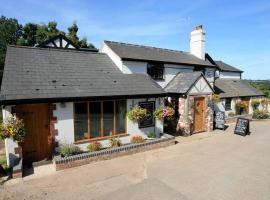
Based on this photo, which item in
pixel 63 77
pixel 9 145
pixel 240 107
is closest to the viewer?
pixel 9 145

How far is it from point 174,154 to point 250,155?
395cm

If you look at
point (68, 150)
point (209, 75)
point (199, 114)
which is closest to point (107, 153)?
point (68, 150)

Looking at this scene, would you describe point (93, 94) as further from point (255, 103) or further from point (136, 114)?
point (255, 103)

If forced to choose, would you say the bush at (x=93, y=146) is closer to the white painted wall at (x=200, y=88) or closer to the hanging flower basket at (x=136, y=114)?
the hanging flower basket at (x=136, y=114)

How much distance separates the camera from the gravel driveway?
24.5ft

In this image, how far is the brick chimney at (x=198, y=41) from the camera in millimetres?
21141

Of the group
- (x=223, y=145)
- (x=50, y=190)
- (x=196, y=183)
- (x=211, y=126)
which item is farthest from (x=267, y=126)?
(x=50, y=190)

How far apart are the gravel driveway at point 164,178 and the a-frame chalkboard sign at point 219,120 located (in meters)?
5.21

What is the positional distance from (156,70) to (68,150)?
9281 mm

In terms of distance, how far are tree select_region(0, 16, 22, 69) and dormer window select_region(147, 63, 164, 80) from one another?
129ft

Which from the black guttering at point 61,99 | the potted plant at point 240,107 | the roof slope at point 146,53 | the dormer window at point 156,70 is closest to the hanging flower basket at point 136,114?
the black guttering at point 61,99

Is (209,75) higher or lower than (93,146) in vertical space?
higher

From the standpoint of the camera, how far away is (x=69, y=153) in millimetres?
10109

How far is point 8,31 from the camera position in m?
46.1
